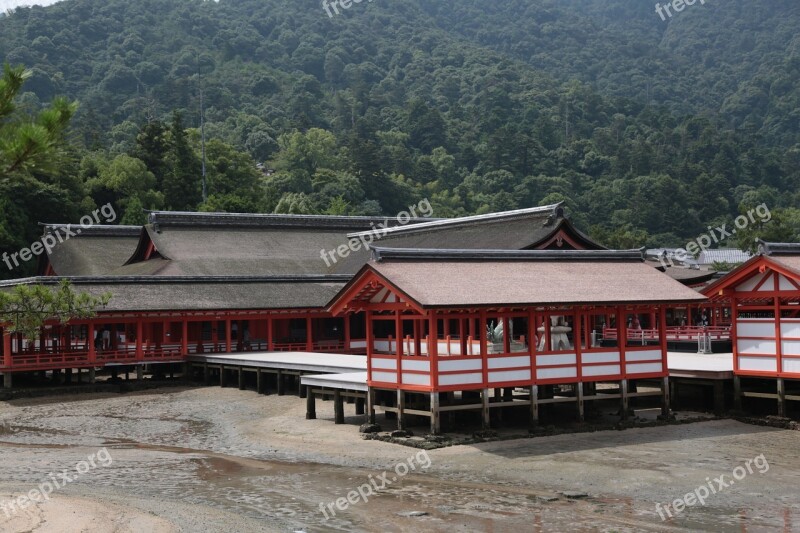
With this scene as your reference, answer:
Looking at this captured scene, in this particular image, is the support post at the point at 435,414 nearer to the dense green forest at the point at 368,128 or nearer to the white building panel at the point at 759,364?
the white building panel at the point at 759,364

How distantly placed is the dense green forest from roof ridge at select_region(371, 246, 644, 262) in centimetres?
4037

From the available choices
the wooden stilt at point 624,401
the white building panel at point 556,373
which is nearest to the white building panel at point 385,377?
the white building panel at point 556,373

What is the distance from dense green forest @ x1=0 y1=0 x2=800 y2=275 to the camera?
82.0m

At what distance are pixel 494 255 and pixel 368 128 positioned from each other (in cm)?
10237

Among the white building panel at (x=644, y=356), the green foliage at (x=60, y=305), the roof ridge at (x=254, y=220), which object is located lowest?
the white building panel at (x=644, y=356)

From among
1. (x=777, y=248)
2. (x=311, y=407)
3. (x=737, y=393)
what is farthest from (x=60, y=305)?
(x=777, y=248)

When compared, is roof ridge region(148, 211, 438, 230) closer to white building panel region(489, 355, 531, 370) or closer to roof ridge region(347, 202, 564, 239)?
roof ridge region(347, 202, 564, 239)

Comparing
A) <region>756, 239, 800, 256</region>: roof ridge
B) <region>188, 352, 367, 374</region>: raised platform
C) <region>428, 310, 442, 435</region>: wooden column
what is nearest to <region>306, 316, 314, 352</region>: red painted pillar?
<region>188, 352, 367, 374</region>: raised platform

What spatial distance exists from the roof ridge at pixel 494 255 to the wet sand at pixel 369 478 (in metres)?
4.59

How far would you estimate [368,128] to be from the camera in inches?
4961

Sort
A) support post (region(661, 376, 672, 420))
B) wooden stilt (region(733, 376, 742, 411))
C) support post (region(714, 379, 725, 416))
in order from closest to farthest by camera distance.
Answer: support post (region(661, 376, 672, 420)), wooden stilt (region(733, 376, 742, 411)), support post (region(714, 379, 725, 416))

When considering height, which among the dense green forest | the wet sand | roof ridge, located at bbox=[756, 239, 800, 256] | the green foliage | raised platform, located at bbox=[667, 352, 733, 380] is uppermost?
the dense green forest

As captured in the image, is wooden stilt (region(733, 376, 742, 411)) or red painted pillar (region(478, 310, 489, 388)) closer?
red painted pillar (region(478, 310, 489, 388))

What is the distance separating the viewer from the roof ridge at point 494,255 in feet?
78.1
